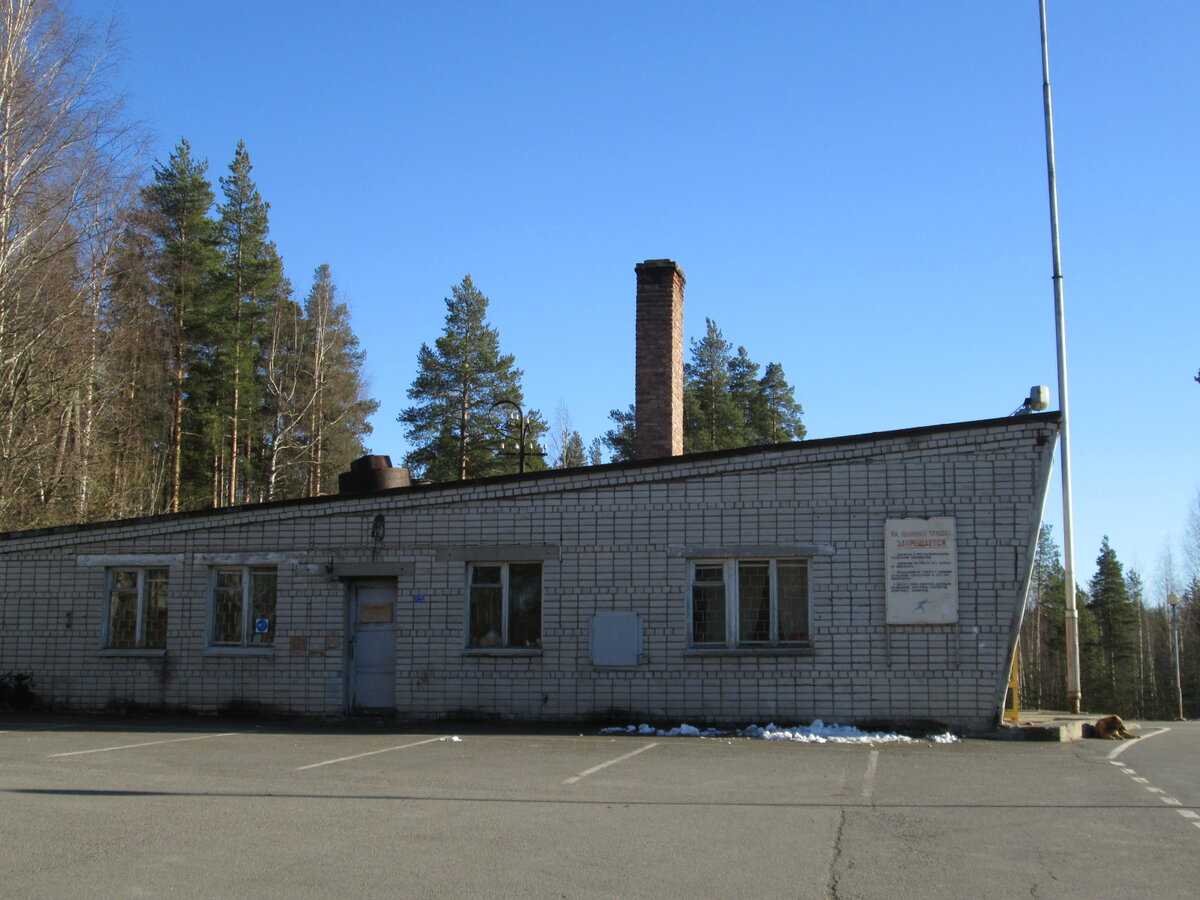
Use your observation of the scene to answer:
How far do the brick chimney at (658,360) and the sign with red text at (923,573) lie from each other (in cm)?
482

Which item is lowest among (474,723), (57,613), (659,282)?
(474,723)

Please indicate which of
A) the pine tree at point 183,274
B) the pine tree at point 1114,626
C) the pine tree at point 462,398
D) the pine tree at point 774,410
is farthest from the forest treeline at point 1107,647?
the pine tree at point 183,274

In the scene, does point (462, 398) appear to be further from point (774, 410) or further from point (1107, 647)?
point (1107, 647)

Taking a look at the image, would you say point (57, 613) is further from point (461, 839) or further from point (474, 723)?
point (461, 839)

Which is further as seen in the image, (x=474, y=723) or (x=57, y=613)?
(x=57, y=613)

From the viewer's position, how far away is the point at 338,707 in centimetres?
1755

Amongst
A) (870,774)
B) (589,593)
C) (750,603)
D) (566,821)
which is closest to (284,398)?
(589,593)

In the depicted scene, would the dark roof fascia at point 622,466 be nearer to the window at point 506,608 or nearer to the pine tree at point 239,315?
the window at point 506,608

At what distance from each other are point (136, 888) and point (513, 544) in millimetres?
10833

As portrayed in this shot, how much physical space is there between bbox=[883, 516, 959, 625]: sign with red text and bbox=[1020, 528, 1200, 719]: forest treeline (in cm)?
5416

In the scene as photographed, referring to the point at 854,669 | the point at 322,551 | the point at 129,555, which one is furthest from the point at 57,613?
the point at 854,669

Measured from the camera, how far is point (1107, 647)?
7725cm

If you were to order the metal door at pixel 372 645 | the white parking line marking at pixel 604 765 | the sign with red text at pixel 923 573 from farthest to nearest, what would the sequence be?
the metal door at pixel 372 645 → the sign with red text at pixel 923 573 → the white parking line marking at pixel 604 765

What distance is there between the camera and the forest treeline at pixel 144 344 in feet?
88.1
